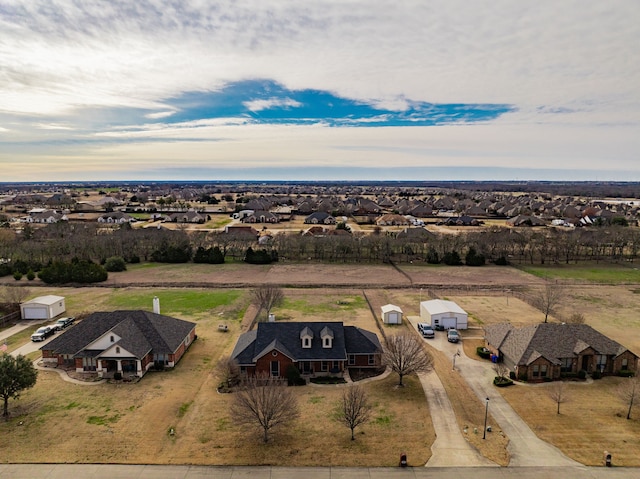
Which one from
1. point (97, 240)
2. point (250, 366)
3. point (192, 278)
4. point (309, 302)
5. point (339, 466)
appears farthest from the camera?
point (97, 240)

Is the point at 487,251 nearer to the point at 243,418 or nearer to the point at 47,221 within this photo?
the point at 243,418

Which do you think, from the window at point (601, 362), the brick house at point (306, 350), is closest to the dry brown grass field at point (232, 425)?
the window at point (601, 362)

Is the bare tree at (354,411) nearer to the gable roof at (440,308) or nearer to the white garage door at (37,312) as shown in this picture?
the gable roof at (440,308)

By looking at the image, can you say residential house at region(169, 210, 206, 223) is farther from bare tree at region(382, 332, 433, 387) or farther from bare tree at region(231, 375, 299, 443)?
bare tree at region(231, 375, 299, 443)

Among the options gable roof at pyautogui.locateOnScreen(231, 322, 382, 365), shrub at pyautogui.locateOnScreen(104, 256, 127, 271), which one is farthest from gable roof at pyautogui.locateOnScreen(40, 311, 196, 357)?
shrub at pyautogui.locateOnScreen(104, 256, 127, 271)

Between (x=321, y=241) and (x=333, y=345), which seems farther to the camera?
(x=321, y=241)

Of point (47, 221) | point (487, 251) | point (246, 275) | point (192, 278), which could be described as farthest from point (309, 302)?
point (47, 221)
